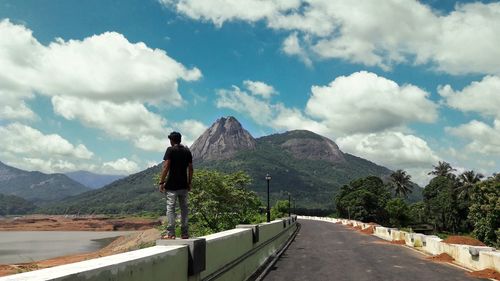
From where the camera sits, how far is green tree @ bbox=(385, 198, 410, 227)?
10662cm

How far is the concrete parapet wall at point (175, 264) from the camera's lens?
4.00 m

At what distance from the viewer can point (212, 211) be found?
42.7 meters

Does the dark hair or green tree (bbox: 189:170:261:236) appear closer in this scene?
the dark hair

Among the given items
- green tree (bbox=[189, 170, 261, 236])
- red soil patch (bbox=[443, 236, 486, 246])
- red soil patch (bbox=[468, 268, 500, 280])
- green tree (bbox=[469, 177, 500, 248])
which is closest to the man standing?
red soil patch (bbox=[468, 268, 500, 280])

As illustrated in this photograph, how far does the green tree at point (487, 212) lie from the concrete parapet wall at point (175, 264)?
5560 centimetres

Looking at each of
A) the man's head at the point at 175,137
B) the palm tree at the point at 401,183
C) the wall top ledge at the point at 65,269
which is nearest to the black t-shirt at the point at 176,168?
the man's head at the point at 175,137

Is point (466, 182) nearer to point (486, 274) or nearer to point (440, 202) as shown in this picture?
point (440, 202)

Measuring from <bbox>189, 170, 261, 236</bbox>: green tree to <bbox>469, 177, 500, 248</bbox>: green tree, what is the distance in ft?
113

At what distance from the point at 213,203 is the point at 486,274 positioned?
100 ft

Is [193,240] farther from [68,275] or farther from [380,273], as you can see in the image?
[380,273]

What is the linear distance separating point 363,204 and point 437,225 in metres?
16.4

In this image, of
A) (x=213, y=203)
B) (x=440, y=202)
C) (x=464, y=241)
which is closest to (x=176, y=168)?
(x=464, y=241)

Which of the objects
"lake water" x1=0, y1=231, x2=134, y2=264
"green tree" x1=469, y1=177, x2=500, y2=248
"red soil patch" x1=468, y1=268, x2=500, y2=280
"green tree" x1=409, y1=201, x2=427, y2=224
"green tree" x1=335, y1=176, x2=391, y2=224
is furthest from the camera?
"green tree" x1=409, y1=201, x2=427, y2=224

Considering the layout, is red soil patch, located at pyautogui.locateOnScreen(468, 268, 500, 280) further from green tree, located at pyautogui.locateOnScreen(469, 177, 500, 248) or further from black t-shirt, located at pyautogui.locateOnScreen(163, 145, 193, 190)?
green tree, located at pyautogui.locateOnScreen(469, 177, 500, 248)
